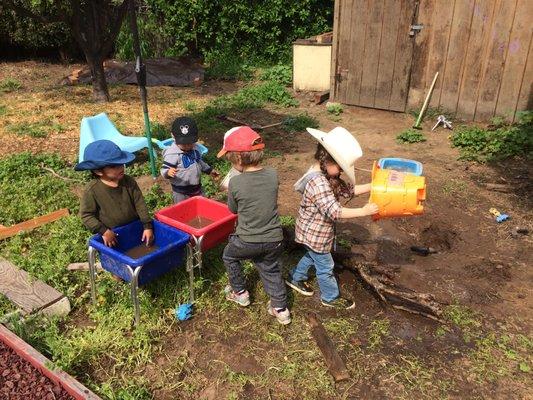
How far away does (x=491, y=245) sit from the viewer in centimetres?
483

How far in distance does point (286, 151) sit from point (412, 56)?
10.5 ft

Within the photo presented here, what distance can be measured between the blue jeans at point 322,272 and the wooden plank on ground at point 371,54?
6.14m

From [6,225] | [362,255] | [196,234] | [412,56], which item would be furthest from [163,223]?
[412,56]

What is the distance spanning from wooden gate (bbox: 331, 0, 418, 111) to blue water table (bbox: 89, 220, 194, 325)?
6.61m

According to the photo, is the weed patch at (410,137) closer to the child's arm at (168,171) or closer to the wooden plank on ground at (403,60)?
the wooden plank on ground at (403,60)

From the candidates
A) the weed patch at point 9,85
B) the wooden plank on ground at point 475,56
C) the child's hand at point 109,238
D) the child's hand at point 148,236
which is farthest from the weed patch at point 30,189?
the wooden plank on ground at point 475,56

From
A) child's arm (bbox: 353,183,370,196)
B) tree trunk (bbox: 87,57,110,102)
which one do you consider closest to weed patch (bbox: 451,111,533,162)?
child's arm (bbox: 353,183,370,196)

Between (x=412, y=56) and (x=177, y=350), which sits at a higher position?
(x=412, y=56)

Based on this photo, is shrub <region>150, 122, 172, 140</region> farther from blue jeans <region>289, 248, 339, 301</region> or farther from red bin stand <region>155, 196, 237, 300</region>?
blue jeans <region>289, 248, 339, 301</region>

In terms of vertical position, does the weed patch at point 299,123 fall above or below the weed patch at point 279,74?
below

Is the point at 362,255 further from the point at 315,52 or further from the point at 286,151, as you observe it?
the point at 315,52

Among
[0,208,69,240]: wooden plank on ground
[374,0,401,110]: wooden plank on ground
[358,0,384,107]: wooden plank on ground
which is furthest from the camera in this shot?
[358,0,384,107]: wooden plank on ground

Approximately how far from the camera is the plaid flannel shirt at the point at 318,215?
3387mm

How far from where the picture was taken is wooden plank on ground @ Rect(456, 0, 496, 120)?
7828mm
